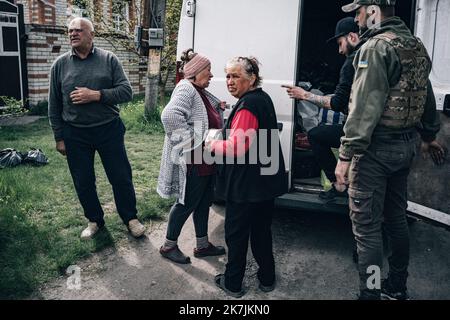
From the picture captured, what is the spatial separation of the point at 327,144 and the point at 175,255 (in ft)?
5.71

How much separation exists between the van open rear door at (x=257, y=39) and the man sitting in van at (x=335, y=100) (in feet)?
0.86

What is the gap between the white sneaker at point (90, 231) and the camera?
4.47 meters

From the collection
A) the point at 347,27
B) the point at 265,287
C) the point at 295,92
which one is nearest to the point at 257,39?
the point at 295,92

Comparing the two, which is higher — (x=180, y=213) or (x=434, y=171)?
(x=434, y=171)

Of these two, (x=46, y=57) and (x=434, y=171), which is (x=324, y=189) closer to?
(x=434, y=171)

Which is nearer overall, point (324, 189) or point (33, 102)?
point (324, 189)

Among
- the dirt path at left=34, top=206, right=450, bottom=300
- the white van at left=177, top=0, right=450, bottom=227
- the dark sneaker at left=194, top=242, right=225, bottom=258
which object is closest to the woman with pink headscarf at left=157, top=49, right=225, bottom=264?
the dark sneaker at left=194, top=242, right=225, bottom=258

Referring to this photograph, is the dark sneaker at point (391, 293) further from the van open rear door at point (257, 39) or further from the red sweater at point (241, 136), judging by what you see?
the red sweater at point (241, 136)

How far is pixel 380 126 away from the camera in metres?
3.08

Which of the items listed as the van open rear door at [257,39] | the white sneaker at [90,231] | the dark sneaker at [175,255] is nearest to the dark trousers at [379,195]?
the van open rear door at [257,39]

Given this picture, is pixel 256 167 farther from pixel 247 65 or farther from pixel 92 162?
pixel 92 162

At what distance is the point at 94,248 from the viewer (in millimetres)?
4266

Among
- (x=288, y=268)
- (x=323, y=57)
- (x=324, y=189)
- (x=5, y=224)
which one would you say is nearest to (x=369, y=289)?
(x=288, y=268)
